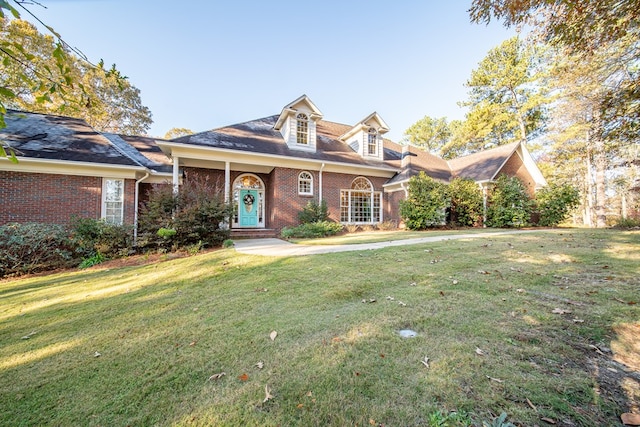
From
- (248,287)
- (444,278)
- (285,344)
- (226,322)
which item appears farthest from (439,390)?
(248,287)

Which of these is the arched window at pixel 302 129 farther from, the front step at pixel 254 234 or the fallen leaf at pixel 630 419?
the fallen leaf at pixel 630 419

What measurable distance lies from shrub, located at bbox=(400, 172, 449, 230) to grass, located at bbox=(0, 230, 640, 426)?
7.67 meters

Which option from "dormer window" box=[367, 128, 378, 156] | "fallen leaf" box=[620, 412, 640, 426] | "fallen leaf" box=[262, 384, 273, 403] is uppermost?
"dormer window" box=[367, 128, 378, 156]

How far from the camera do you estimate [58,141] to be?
1039 centimetres

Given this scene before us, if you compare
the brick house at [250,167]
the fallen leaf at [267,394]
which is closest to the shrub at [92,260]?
the brick house at [250,167]

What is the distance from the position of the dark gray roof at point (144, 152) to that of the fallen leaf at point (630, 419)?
47.0ft

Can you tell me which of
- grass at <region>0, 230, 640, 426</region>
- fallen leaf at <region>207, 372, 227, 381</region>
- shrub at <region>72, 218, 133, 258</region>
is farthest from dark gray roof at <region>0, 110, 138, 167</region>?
fallen leaf at <region>207, 372, 227, 381</region>

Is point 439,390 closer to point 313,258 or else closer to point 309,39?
point 313,258

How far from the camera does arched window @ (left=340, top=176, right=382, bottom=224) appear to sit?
48.8ft

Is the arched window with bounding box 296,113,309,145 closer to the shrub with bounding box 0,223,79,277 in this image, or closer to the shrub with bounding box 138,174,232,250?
the shrub with bounding box 138,174,232,250

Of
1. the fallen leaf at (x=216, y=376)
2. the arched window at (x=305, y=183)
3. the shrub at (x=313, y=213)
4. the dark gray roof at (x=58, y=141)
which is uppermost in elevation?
the dark gray roof at (x=58, y=141)

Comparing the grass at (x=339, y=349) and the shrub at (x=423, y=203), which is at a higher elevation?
the shrub at (x=423, y=203)

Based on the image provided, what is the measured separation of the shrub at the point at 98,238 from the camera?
28.5 ft

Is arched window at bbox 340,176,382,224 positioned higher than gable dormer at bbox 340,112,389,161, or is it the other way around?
gable dormer at bbox 340,112,389,161
